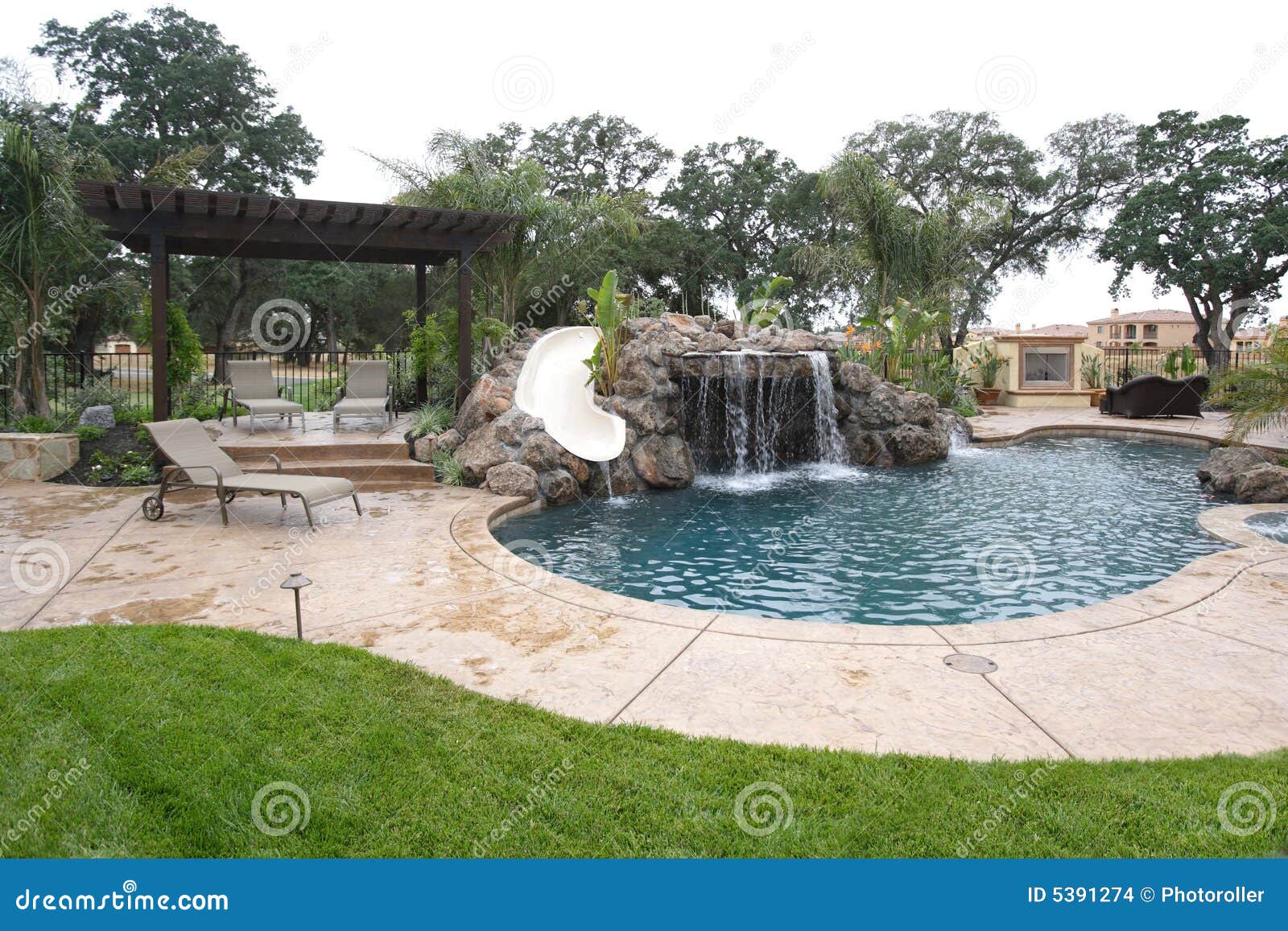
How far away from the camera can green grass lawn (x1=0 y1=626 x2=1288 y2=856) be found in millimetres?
2676

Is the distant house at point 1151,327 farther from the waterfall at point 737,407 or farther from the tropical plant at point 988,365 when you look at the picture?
the waterfall at point 737,407

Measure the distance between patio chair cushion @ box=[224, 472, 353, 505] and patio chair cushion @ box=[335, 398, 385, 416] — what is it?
14.7ft

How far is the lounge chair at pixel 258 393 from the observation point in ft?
40.0

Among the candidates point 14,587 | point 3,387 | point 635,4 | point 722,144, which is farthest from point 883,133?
point 14,587

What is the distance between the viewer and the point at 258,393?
510 inches

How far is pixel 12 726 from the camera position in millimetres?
3443
